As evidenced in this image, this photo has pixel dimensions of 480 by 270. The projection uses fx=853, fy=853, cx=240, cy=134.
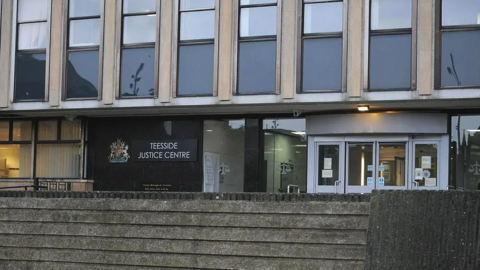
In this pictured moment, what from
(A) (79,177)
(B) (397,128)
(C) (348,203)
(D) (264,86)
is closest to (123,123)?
(A) (79,177)

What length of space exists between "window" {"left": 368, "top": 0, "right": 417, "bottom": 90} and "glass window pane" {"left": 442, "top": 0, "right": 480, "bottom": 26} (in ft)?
2.57

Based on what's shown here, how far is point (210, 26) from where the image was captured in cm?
2239

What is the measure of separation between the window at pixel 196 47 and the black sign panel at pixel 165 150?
6.74ft

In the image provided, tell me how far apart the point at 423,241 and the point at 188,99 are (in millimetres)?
10756

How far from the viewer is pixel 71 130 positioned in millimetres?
25469

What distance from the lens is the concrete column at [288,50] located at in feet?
69.4

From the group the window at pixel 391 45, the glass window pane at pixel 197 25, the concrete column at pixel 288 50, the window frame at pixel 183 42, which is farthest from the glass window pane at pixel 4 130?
the window at pixel 391 45

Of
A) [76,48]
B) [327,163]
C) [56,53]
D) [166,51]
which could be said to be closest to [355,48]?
[327,163]

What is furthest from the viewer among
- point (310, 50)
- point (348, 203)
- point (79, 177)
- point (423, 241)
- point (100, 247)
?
point (79, 177)

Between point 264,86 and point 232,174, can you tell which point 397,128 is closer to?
point 264,86

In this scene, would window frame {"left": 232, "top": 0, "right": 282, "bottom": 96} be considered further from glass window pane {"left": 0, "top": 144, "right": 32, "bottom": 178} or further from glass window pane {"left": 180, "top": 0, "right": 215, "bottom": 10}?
glass window pane {"left": 0, "top": 144, "right": 32, "bottom": 178}

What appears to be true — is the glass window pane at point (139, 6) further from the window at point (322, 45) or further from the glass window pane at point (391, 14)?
the glass window pane at point (391, 14)

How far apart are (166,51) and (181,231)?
8457 mm

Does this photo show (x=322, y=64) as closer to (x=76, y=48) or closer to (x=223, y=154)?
(x=223, y=154)
